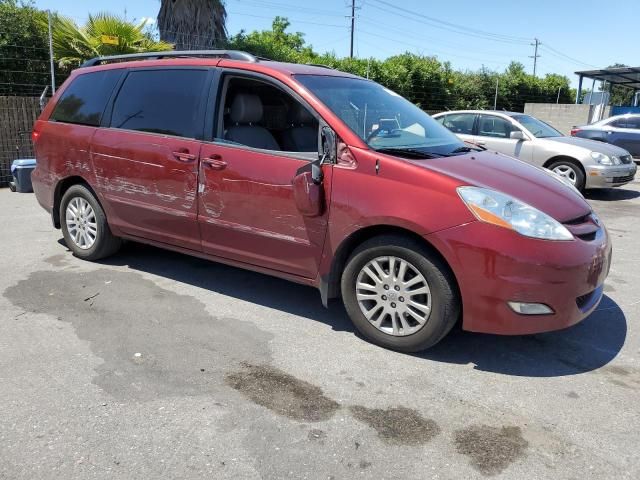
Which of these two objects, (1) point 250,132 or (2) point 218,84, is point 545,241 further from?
(2) point 218,84

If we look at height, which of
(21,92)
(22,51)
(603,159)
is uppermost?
(22,51)

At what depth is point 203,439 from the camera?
2.77 meters

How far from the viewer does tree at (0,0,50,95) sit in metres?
11.8

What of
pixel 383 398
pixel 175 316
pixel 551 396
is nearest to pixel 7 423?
pixel 175 316

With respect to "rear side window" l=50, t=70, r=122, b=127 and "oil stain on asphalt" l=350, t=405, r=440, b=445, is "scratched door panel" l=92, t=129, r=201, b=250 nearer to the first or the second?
"rear side window" l=50, t=70, r=122, b=127

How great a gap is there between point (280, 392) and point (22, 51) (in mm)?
11895

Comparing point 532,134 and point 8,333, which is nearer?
point 8,333

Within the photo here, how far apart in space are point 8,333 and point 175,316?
1128 mm

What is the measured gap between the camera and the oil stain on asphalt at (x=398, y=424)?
9.29 ft

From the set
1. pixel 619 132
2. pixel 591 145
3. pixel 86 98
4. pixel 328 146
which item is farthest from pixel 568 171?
pixel 86 98

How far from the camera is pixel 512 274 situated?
329 centimetres

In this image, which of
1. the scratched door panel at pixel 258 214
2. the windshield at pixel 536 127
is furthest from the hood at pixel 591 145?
the scratched door panel at pixel 258 214

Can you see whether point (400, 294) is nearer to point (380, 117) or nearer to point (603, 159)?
point (380, 117)

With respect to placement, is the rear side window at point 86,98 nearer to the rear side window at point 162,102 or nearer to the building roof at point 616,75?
the rear side window at point 162,102
